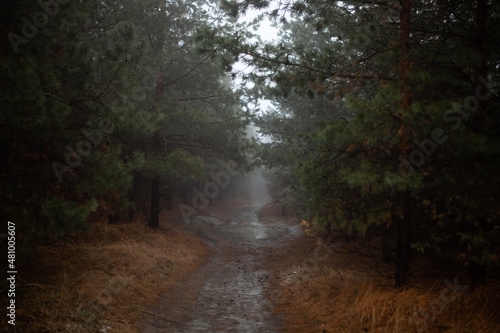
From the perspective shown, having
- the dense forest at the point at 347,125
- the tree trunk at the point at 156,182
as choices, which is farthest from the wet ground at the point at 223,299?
the tree trunk at the point at 156,182

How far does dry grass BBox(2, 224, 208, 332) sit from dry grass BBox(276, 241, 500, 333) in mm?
3175

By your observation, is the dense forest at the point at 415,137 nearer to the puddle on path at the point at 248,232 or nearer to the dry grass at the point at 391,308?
the dry grass at the point at 391,308

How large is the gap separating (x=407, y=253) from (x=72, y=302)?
5.97 meters

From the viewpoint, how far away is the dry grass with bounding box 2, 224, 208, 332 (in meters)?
4.46

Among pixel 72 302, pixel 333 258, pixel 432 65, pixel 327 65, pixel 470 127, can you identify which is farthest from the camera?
pixel 333 258

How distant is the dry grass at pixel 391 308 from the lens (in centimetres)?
455

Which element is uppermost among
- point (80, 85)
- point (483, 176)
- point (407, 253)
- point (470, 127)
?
point (80, 85)

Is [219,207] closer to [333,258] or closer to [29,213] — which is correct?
[333,258]

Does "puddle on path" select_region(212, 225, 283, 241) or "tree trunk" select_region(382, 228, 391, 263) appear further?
"puddle on path" select_region(212, 225, 283, 241)

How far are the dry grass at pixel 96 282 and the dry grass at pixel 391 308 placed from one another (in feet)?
10.4

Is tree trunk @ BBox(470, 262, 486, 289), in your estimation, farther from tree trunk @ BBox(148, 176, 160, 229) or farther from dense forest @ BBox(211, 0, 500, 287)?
tree trunk @ BBox(148, 176, 160, 229)

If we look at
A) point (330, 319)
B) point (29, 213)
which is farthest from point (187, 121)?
point (330, 319)

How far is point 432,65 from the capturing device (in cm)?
611

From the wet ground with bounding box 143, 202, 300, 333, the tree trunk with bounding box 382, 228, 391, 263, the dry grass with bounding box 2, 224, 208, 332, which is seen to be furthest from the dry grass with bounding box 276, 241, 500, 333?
the dry grass with bounding box 2, 224, 208, 332
